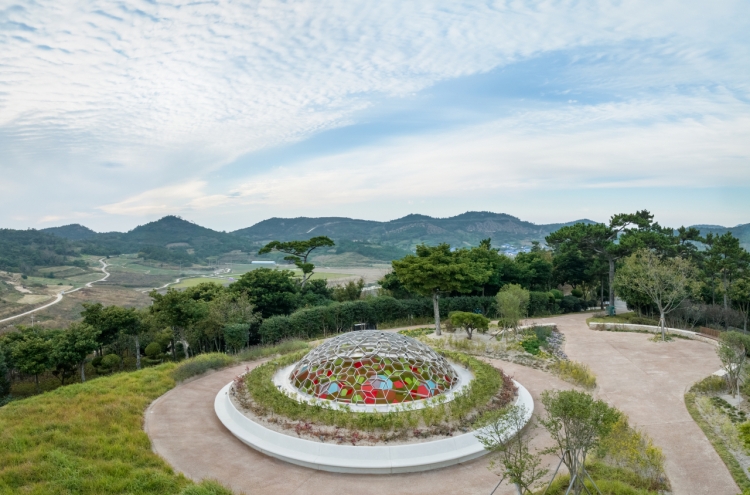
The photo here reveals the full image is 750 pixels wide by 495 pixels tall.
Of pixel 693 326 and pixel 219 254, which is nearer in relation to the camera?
pixel 693 326

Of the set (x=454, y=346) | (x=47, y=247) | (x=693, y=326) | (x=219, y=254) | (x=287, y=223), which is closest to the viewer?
(x=454, y=346)

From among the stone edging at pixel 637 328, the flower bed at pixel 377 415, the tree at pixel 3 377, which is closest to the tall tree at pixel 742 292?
the stone edging at pixel 637 328

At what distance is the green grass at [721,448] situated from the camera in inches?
372

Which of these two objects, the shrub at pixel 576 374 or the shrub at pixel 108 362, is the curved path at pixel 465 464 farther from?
the shrub at pixel 108 362

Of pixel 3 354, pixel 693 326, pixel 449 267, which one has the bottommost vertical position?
pixel 693 326

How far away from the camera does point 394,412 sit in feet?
38.4

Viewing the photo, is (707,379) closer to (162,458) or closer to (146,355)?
(162,458)

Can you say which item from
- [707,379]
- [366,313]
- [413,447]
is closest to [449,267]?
[366,313]

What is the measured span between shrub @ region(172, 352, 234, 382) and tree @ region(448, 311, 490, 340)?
38.1 feet

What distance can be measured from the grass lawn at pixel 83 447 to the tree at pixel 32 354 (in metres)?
3.37

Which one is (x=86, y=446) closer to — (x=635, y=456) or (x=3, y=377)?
(x=3, y=377)

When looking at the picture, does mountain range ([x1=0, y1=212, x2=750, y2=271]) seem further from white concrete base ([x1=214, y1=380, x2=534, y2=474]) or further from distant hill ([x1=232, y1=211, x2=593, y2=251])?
white concrete base ([x1=214, y1=380, x2=534, y2=474])

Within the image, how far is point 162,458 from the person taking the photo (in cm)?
1036

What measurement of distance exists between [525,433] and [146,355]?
19.7m
